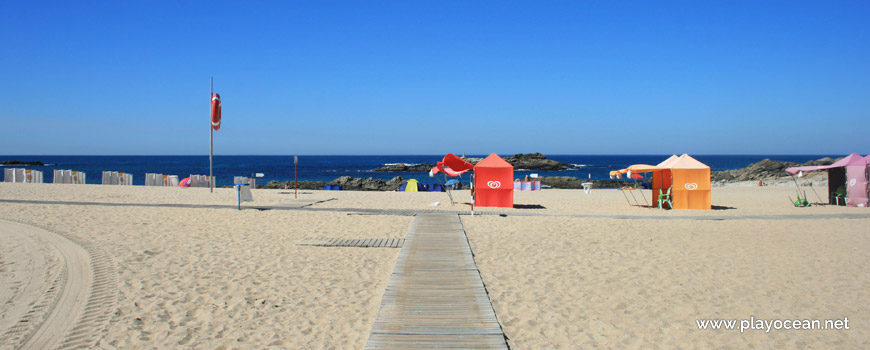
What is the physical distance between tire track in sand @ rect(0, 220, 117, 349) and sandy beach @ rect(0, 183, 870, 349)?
0.25 ft

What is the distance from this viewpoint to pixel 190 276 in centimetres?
670

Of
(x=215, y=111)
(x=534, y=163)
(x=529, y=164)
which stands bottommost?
(x=529, y=164)

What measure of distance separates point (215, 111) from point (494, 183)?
12.1m

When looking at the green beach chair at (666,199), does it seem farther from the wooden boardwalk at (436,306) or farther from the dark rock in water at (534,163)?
the dark rock in water at (534,163)

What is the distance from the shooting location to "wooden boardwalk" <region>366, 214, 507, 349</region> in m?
4.32

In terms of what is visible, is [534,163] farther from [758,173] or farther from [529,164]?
[758,173]

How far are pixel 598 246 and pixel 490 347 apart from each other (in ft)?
18.5

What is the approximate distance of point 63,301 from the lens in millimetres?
5477

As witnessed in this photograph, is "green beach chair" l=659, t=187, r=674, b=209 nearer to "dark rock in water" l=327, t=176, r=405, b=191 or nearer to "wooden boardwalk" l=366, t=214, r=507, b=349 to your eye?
"wooden boardwalk" l=366, t=214, r=507, b=349

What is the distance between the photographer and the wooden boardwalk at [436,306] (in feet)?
14.2

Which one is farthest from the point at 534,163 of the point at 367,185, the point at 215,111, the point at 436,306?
the point at 436,306

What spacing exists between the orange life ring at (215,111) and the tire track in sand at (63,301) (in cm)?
1310

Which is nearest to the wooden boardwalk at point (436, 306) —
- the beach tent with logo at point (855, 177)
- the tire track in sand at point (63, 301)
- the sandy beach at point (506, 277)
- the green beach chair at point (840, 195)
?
the sandy beach at point (506, 277)

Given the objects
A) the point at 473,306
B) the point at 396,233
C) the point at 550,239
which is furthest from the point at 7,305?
the point at 550,239
